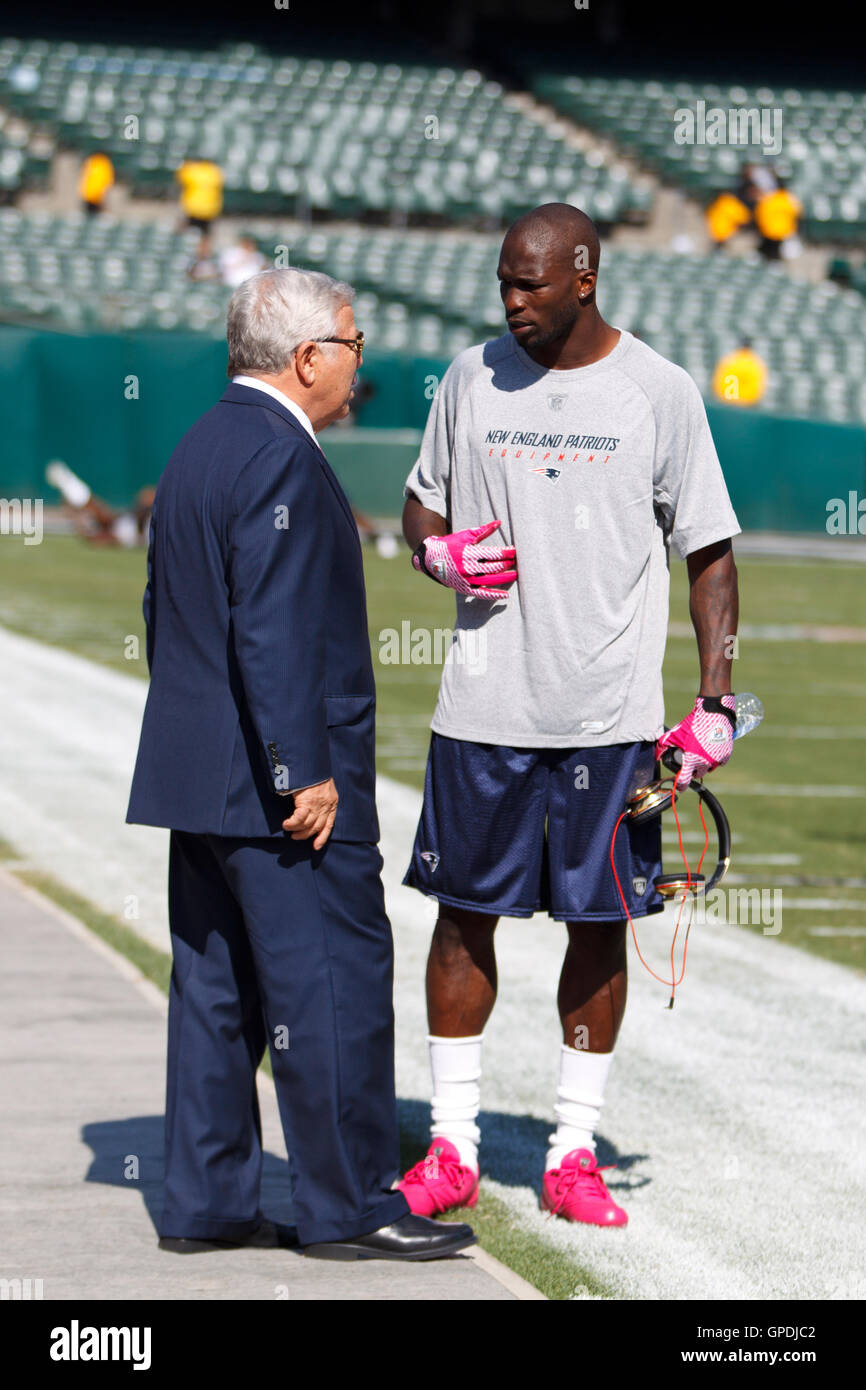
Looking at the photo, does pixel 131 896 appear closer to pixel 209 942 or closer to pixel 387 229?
pixel 209 942

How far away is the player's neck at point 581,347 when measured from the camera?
444cm

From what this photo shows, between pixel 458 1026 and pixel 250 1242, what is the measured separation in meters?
0.71

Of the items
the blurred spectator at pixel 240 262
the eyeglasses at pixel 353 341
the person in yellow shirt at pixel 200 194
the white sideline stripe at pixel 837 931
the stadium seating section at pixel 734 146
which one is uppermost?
the stadium seating section at pixel 734 146

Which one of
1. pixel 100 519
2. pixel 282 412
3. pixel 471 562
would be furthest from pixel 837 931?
pixel 100 519

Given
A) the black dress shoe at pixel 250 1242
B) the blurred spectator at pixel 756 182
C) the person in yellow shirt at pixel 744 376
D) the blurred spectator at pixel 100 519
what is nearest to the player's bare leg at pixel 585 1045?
the black dress shoe at pixel 250 1242

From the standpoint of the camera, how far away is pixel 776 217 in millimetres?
34562

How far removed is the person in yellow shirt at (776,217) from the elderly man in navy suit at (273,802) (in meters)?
31.7

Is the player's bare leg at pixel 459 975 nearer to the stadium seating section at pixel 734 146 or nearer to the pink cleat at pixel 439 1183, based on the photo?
the pink cleat at pixel 439 1183

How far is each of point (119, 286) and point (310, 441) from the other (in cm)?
2632

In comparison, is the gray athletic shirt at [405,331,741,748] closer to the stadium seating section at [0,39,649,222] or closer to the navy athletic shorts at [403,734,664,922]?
the navy athletic shorts at [403,734,664,922]

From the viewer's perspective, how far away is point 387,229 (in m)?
34.7

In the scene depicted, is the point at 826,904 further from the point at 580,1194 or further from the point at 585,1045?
the point at 580,1194

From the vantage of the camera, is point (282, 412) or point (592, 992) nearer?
point (282, 412)
